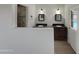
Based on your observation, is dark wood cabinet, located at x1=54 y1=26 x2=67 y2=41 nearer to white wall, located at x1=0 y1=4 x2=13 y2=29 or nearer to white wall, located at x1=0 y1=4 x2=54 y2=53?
white wall, located at x1=0 y1=4 x2=54 y2=53

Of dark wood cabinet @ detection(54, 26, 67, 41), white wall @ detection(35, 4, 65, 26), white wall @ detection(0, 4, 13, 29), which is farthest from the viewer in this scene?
white wall @ detection(35, 4, 65, 26)

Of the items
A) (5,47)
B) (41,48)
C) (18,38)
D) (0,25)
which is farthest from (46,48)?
(0,25)

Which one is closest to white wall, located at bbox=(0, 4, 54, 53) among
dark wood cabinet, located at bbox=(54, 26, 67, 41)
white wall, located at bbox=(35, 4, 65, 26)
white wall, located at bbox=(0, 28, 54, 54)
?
white wall, located at bbox=(0, 28, 54, 54)

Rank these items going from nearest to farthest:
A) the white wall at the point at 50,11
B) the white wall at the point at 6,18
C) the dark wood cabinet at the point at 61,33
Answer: the white wall at the point at 6,18
the dark wood cabinet at the point at 61,33
the white wall at the point at 50,11

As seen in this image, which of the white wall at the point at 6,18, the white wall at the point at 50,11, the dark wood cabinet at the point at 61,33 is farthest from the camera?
the white wall at the point at 50,11

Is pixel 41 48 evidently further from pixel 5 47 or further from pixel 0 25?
pixel 0 25

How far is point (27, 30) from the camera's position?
345 cm

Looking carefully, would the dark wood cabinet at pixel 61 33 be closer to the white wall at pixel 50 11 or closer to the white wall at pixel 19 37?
the white wall at pixel 50 11

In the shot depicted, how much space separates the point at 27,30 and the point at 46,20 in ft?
18.9

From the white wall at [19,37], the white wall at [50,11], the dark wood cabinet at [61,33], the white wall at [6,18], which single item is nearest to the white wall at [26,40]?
the white wall at [19,37]

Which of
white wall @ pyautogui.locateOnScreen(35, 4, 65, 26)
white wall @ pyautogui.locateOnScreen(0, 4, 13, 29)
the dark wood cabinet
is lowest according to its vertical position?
the dark wood cabinet

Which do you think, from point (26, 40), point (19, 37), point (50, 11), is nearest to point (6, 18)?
point (19, 37)

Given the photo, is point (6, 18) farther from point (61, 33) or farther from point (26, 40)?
point (61, 33)


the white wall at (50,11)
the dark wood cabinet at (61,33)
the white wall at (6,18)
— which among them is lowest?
the dark wood cabinet at (61,33)
